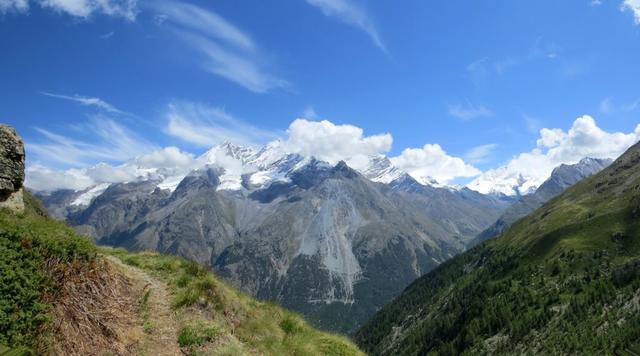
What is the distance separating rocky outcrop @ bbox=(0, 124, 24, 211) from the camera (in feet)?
63.7

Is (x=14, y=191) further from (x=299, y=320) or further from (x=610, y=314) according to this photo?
(x=610, y=314)

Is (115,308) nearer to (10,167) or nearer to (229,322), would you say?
(229,322)

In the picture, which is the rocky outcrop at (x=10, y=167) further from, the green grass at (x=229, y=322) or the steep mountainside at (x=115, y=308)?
the green grass at (x=229, y=322)

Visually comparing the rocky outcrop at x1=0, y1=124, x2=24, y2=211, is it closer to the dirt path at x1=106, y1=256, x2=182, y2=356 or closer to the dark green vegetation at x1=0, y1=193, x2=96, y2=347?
the dark green vegetation at x1=0, y1=193, x2=96, y2=347

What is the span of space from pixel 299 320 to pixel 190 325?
650 centimetres

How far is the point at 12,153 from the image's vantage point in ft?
64.7

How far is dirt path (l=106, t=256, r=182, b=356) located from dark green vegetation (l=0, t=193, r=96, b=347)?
129 inches

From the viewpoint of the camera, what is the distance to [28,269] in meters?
14.6

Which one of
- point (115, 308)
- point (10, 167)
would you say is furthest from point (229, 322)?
point (10, 167)

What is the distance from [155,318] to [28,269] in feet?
18.4

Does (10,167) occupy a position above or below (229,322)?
above

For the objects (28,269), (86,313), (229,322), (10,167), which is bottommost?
(229,322)

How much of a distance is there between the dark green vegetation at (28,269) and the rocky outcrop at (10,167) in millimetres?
1864

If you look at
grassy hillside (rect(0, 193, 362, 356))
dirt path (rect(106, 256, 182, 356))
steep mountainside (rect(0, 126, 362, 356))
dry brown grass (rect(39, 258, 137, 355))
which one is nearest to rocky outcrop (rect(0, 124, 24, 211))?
steep mountainside (rect(0, 126, 362, 356))
